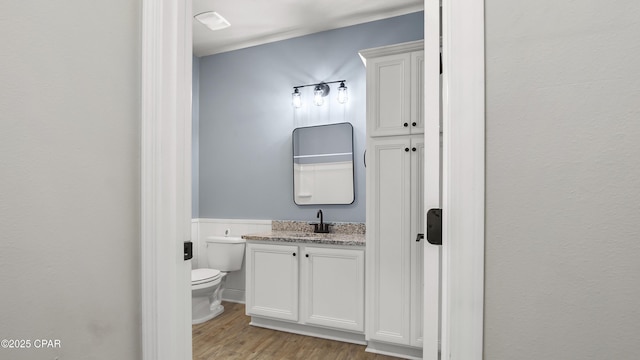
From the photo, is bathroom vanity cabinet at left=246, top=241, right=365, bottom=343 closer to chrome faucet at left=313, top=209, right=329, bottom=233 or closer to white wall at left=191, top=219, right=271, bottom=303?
chrome faucet at left=313, top=209, right=329, bottom=233

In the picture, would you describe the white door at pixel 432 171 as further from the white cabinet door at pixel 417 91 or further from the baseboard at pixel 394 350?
the baseboard at pixel 394 350

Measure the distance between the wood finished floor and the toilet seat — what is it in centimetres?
41

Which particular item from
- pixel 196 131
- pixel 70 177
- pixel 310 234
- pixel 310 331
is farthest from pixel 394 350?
pixel 196 131

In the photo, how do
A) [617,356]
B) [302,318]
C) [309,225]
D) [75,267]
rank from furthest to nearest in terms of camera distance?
1. [309,225]
2. [302,318]
3. [75,267]
4. [617,356]

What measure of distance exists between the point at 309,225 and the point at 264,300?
2.69 ft

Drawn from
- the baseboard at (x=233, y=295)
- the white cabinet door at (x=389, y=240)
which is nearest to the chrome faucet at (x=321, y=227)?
the white cabinet door at (x=389, y=240)

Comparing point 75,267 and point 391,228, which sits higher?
point 75,267

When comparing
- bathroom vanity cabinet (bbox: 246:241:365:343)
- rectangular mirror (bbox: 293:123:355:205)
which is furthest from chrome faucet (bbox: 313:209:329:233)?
bathroom vanity cabinet (bbox: 246:241:365:343)

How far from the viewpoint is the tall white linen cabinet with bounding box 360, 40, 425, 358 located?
2.19 meters

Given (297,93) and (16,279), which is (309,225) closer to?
(297,93)

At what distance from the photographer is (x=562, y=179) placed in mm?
616

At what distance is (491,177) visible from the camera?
26.1 inches

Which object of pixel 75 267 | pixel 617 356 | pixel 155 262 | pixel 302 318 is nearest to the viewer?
pixel 617 356

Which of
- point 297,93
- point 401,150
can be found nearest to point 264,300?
point 401,150
